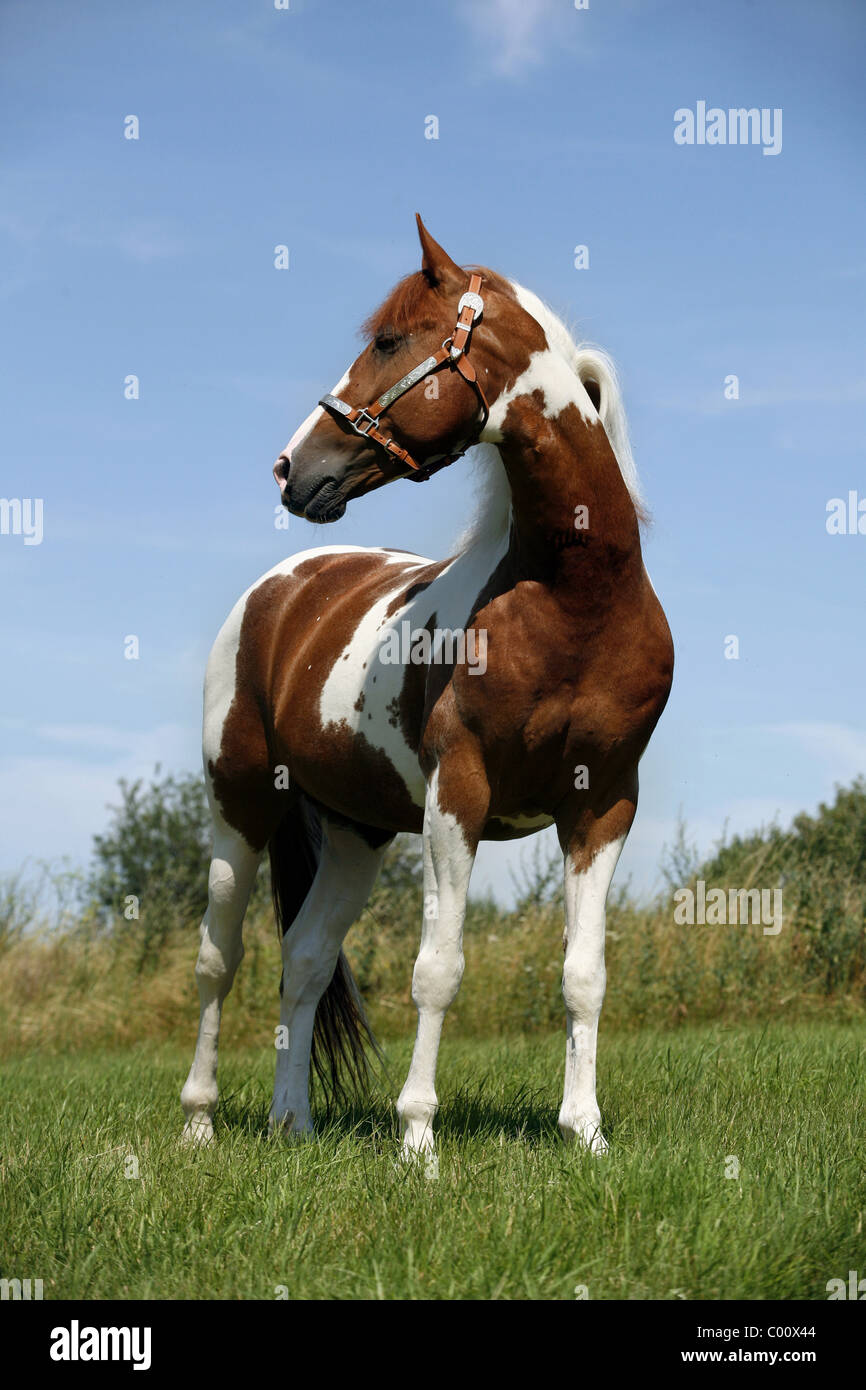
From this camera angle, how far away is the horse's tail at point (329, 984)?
6043 mm

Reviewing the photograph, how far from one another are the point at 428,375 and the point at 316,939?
289 centimetres

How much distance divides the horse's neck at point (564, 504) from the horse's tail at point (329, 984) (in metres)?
2.27

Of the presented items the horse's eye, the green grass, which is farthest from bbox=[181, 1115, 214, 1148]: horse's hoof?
the horse's eye

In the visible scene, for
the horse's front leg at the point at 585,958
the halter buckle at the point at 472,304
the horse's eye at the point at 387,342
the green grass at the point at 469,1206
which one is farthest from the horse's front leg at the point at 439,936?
the halter buckle at the point at 472,304

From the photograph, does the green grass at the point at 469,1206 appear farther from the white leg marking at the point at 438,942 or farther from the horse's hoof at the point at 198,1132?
the white leg marking at the point at 438,942

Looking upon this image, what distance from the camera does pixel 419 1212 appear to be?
3.45 metres

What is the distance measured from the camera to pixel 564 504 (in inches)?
171

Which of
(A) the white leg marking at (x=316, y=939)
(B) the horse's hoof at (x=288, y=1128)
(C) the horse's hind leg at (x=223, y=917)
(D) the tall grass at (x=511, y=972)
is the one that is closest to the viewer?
(B) the horse's hoof at (x=288, y=1128)

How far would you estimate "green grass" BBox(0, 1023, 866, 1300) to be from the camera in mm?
3037

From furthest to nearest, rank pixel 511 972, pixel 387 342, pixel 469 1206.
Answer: pixel 511 972 → pixel 387 342 → pixel 469 1206

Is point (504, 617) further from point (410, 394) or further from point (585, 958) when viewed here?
point (585, 958)

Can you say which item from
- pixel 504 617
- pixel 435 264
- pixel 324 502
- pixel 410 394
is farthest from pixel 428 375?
pixel 504 617
